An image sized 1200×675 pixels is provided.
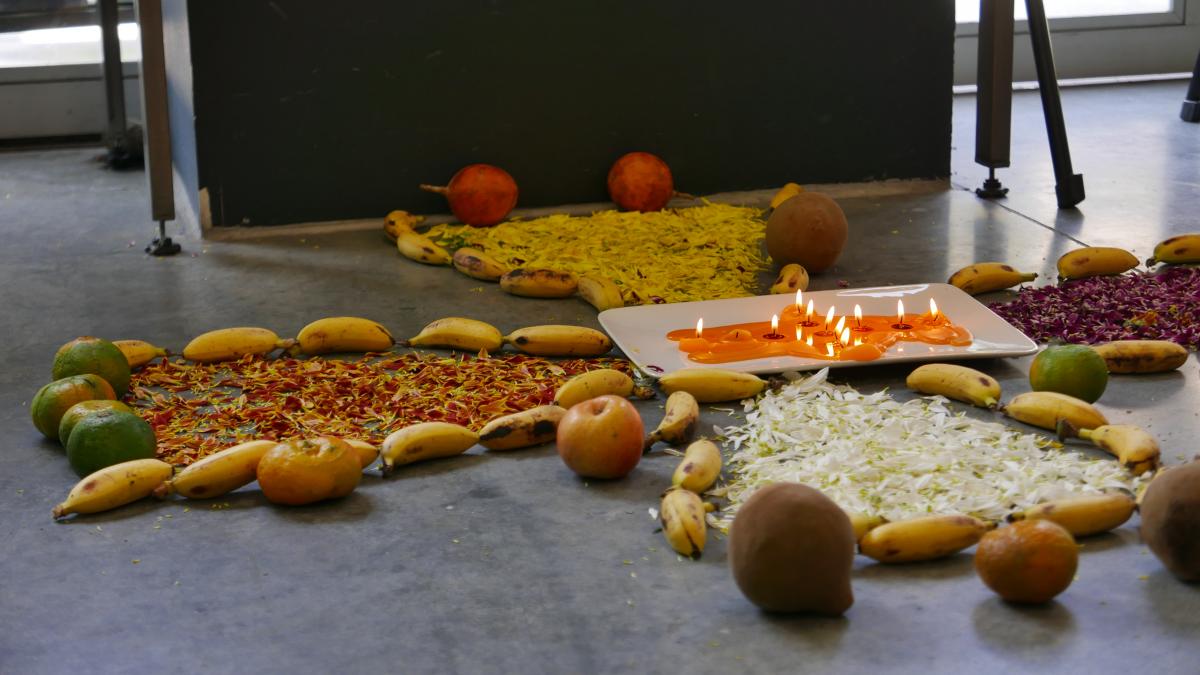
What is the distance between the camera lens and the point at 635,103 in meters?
6.06

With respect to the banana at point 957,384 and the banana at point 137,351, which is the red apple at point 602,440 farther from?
the banana at point 137,351

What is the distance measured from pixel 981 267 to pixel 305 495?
8.49ft

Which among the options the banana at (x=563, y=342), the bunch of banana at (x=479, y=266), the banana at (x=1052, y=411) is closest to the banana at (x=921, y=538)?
the banana at (x=1052, y=411)

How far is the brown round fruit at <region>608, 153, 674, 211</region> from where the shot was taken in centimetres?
591

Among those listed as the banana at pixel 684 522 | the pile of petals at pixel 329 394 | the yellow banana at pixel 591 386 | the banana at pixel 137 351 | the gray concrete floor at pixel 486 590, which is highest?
the banana at pixel 137 351

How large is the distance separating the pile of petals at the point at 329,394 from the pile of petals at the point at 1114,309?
1334 millimetres

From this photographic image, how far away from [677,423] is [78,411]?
1.45 metres

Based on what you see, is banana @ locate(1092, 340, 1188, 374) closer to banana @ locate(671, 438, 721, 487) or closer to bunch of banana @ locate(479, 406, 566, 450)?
banana @ locate(671, 438, 721, 487)

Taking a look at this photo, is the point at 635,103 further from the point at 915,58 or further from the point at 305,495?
the point at 305,495

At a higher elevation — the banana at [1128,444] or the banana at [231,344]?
the banana at [231,344]

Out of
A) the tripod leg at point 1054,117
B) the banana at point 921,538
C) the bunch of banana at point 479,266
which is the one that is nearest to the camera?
the banana at point 921,538

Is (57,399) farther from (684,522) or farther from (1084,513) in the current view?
(1084,513)

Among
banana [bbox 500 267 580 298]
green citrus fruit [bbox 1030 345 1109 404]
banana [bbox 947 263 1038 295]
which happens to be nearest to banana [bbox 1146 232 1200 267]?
banana [bbox 947 263 1038 295]

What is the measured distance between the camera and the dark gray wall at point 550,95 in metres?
5.64
